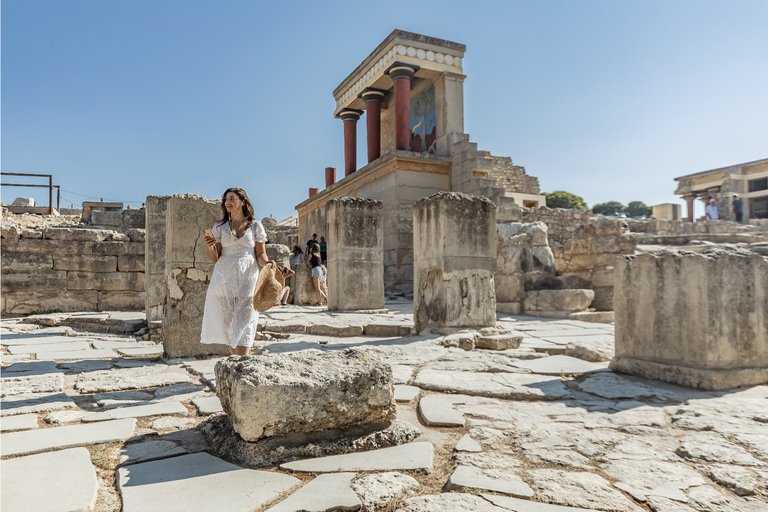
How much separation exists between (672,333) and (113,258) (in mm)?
9638

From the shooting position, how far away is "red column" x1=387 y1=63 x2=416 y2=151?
17594mm

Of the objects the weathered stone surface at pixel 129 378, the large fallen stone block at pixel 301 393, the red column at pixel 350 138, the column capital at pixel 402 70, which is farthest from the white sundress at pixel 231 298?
the red column at pixel 350 138

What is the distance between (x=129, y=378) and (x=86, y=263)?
6752 millimetres

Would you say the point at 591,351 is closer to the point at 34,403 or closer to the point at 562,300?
the point at 562,300

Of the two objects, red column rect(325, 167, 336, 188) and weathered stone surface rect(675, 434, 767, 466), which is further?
red column rect(325, 167, 336, 188)

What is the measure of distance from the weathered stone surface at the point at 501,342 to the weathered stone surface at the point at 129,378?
319 centimetres

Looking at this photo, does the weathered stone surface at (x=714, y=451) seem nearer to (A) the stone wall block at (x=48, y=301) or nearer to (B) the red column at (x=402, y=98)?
(A) the stone wall block at (x=48, y=301)

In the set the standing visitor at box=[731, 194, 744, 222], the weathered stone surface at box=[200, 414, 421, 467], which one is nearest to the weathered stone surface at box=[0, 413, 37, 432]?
the weathered stone surface at box=[200, 414, 421, 467]

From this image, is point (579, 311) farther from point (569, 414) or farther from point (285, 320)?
point (569, 414)

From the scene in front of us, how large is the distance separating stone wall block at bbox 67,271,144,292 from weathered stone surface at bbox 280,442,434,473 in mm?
8996

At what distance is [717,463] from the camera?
7.36ft

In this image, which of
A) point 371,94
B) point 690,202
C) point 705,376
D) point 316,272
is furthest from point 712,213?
point 705,376

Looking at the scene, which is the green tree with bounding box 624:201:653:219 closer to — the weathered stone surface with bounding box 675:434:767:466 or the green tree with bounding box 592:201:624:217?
the green tree with bounding box 592:201:624:217

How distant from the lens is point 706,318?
12.0 ft
